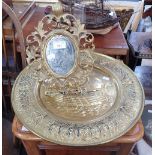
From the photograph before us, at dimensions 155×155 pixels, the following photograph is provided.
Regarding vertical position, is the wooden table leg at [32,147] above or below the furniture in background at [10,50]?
below

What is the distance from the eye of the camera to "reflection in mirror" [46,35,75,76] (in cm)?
79

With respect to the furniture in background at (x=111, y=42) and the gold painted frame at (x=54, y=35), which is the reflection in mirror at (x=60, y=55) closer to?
the gold painted frame at (x=54, y=35)

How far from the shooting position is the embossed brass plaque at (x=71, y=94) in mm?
699

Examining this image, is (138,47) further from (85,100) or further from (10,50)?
(10,50)

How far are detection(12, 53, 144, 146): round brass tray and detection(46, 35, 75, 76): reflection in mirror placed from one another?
0.06m

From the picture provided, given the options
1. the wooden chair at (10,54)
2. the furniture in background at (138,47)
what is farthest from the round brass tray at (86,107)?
the furniture in background at (138,47)

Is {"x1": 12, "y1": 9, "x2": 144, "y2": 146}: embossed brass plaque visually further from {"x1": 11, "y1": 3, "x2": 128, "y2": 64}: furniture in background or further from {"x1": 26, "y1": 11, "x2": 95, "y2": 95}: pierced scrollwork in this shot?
{"x1": 11, "y1": 3, "x2": 128, "y2": 64}: furniture in background

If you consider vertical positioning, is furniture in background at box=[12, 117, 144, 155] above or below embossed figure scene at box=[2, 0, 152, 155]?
below

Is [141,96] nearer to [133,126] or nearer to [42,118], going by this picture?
[133,126]

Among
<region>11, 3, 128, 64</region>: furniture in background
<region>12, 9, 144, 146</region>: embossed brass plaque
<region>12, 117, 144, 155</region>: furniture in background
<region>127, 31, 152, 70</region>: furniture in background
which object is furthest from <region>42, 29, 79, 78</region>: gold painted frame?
<region>127, 31, 152, 70</region>: furniture in background

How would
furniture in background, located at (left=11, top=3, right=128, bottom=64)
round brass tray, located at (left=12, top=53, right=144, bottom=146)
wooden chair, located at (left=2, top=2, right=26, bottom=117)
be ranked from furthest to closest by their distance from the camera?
1. furniture in background, located at (left=11, top=3, right=128, bottom=64)
2. wooden chair, located at (left=2, top=2, right=26, bottom=117)
3. round brass tray, located at (left=12, top=53, right=144, bottom=146)

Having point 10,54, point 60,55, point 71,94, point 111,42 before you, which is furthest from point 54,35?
point 10,54

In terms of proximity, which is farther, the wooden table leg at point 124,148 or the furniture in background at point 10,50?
the furniture in background at point 10,50

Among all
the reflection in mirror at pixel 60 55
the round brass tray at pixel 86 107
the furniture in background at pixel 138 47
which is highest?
the reflection in mirror at pixel 60 55
